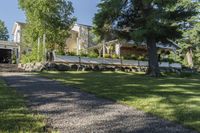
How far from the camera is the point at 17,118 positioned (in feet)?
22.4

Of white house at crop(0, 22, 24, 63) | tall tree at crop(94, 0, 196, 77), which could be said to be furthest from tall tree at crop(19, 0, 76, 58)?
tall tree at crop(94, 0, 196, 77)

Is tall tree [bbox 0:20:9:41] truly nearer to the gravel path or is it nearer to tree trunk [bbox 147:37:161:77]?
tree trunk [bbox 147:37:161:77]

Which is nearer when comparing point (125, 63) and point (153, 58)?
point (153, 58)

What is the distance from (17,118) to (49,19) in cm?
2611

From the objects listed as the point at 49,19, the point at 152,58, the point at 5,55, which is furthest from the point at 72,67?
the point at 5,55

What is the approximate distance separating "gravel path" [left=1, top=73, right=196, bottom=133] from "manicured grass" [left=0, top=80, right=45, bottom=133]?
0.28 metres

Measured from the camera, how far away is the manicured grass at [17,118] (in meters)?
6.02

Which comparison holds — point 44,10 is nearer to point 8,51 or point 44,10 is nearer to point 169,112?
point 8,51

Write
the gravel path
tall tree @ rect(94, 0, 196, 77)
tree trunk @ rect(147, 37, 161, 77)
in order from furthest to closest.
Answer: tree trunk @ rect(147, 37, 161, 77), tall tree @ rect(94, 0, 196, 77), the gravel path

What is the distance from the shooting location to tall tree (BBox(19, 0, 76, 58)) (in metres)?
31.9

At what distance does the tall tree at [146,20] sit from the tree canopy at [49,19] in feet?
31.7

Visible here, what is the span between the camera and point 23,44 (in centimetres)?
4084

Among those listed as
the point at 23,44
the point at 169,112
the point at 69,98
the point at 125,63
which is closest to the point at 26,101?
the point at 69,98

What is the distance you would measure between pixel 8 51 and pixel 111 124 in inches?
1538
